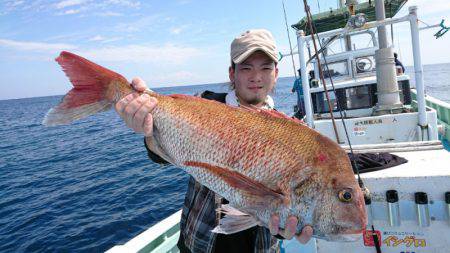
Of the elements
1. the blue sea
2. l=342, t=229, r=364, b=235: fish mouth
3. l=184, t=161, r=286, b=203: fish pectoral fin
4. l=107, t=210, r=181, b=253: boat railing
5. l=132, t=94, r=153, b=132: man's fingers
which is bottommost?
the blue sea

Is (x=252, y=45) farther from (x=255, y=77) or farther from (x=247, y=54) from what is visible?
(x=255, y=77)

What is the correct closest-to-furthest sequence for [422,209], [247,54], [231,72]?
[247,54]
[231,72]
[422,209]

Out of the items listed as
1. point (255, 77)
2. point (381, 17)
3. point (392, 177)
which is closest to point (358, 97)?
point (381, 17)

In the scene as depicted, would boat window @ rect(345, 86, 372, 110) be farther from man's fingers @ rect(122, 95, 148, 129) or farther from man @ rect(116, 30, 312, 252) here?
man's fingers @ rect(122, 95, 148, 129)

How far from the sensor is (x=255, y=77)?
2852mm

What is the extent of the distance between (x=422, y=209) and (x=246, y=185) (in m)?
2.78

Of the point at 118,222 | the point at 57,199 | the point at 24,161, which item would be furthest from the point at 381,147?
the point at 24,161

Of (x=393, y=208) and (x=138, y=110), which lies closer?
(x=138, y=110)

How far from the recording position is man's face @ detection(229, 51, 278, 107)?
2842 mm

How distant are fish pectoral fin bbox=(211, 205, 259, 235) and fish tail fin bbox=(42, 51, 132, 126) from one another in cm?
120

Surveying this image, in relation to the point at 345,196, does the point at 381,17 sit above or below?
above

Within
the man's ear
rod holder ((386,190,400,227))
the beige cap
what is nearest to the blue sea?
the man's ear

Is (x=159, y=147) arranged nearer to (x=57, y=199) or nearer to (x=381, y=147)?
(x=381, y=147)

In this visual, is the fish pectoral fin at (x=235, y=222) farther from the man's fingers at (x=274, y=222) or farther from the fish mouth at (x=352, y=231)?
the fish mouth at (x=352, y=231)
